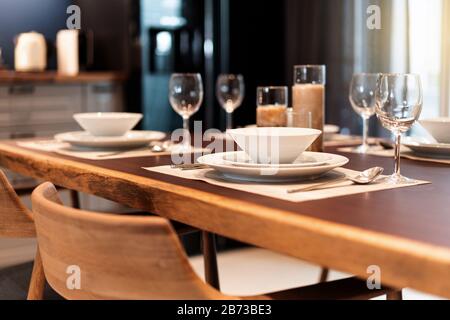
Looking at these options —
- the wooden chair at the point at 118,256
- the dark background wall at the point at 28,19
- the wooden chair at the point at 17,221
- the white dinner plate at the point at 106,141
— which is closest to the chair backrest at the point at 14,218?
the wooden chair at the point at 17,221

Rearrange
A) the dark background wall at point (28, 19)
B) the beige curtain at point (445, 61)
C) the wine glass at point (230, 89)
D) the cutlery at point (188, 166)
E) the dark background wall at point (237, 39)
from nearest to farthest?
the cutlery at point (188, 166)
the wine glass at point (230, 89)
the beige curtain at point (445, 61)
the dark background wall at point (237, 39)
the dark background wall at point (28, 19)

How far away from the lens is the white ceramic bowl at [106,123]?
178cm

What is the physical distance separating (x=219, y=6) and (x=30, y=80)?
1119 mm

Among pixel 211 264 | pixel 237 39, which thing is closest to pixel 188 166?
pixel 211 264

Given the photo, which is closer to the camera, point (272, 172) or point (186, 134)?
point (272, 172)

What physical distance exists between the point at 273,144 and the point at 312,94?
1.63ft

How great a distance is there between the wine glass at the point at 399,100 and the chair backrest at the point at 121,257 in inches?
18.8

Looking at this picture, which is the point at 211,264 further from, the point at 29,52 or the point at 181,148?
the point at 29,52

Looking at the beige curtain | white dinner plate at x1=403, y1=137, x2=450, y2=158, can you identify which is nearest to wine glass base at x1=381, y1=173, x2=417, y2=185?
white dinner plate at x1=403, y1=137, x2=450, y2=158

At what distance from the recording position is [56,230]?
0.94 metres

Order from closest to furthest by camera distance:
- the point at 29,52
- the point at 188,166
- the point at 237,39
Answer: the point at 188,166
the point at 29,52
the point at 237,39

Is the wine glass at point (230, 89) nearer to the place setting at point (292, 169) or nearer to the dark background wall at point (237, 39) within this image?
the place setting at point (292, 169)

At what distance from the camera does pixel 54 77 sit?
3.55 m

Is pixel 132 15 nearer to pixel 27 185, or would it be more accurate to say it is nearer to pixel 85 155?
pixel 27 185
